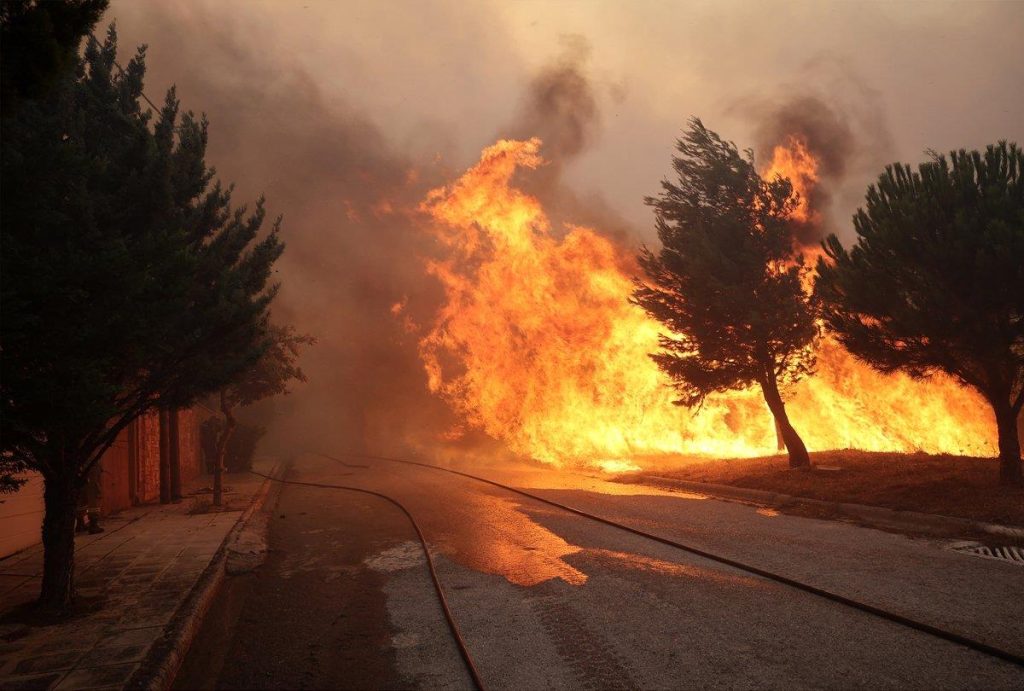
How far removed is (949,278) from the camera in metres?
11.5

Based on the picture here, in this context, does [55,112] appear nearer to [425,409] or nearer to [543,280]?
[543,280]

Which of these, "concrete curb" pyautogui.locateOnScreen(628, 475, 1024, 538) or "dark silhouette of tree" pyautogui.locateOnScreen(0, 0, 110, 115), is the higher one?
"dark silhouette of tree" pyautogui.locateOnScreen(0, 0, 110, 115)

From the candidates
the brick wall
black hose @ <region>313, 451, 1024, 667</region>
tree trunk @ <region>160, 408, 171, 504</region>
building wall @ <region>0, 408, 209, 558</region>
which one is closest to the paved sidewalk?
building wall @ <region>0, 408, 209, 558</region>

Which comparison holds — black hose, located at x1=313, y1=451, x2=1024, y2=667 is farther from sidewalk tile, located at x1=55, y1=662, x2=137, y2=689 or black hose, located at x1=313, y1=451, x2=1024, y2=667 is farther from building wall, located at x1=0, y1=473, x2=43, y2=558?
building wall, located at x1=0, y1=473, x2=43, y2=558

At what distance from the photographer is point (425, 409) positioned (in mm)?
48375

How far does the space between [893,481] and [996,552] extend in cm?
472

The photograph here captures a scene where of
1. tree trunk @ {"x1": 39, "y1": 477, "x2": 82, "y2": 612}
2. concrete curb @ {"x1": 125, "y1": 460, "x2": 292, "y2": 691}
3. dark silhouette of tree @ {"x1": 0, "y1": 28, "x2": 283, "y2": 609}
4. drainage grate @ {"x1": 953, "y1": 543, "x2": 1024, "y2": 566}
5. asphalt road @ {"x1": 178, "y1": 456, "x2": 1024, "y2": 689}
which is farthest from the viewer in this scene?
drainage grate @ {"x1": 953, "y1": 543, "x2": 1024, "y2": 566}

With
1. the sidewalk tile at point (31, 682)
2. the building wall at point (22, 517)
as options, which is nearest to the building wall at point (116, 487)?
the building wall at point (22, 517)

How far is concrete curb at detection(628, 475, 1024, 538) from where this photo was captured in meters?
9.11

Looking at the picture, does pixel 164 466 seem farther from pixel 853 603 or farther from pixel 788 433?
pixel 853 603

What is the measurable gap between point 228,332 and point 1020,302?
12903 mm

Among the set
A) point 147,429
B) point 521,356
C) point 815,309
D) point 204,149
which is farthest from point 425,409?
point 204,149

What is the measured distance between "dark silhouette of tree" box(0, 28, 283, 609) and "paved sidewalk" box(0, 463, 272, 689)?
60cm

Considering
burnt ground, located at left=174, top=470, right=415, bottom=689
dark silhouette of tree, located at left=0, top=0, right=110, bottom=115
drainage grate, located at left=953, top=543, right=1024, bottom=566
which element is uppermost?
dark silhouette of tree, located at left=0, top=0, right=110, bottom=115
